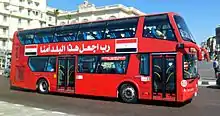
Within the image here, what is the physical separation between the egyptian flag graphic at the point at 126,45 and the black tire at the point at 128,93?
1535 mm

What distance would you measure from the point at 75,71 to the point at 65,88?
1.14 meters

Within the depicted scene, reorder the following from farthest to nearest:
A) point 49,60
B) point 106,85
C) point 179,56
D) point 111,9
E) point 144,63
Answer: point 111,9
point 49,60
point 106,85
point 144,63
point 179,56

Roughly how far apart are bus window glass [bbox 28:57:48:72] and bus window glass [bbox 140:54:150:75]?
243 inches

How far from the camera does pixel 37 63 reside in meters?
17.7

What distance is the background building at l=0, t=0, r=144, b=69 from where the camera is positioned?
68125mm

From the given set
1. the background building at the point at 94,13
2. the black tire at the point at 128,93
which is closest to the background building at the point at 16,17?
the background building at the point at 94,13

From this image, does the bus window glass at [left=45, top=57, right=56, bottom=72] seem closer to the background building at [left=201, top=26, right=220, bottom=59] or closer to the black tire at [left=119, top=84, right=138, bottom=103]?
the black tire at [left=119, top=84, right=138, bottom=103]

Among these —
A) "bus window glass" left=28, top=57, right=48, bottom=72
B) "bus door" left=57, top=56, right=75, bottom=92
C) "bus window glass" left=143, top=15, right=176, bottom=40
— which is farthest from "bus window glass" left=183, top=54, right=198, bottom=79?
"bus window glass" left=28, top=57, right=48, bottom=72

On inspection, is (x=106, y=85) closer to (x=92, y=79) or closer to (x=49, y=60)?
(x=92, y=79)

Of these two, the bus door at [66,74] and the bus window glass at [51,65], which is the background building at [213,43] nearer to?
the bus window glass at [51,65]

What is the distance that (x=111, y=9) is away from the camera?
82.4 metres

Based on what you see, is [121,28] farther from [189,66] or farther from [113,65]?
[189,66]

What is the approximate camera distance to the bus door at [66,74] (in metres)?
15.8

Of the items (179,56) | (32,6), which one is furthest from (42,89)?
(32,6)
